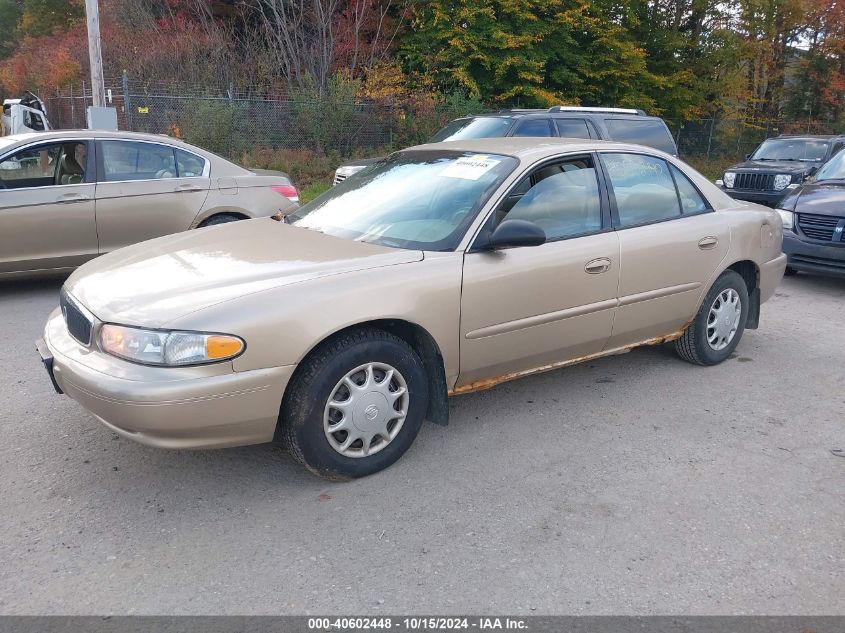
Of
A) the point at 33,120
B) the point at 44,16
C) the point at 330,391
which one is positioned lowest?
the point at 330,391

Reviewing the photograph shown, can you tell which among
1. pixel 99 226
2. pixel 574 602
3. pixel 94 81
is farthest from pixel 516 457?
pixel 94 81

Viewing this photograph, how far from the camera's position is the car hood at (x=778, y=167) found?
513 inches

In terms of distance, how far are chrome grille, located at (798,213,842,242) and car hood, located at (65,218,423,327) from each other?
19.8ft

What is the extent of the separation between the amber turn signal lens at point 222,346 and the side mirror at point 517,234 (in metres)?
1.43

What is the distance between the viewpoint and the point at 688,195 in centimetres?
511

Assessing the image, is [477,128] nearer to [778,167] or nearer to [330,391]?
[778,167]

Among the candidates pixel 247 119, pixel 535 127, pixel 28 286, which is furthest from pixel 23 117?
pixel 535 127

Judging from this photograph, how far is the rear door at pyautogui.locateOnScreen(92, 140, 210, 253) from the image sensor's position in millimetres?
7086

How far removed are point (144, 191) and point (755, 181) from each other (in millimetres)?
10752

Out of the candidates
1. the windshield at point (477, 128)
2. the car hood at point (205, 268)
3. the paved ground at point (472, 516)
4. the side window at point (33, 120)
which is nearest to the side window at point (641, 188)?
the paved ground at point (472, 516)

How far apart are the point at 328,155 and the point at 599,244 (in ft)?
42.4

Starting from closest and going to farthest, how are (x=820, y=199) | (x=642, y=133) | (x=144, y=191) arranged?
(x=144, y=191), (x=820, y=199), (x=642, y=133)

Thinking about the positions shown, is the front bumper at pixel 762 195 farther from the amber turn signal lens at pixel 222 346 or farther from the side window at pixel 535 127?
the amber turn signal lens at pixel 222 346

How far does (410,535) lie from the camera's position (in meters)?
3.19
